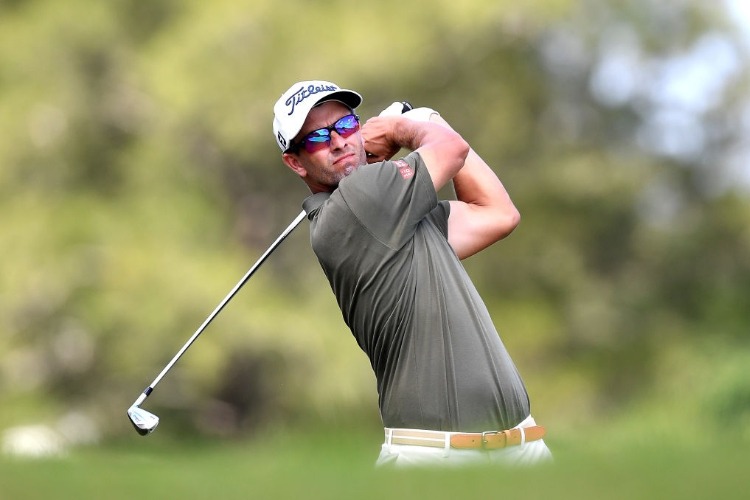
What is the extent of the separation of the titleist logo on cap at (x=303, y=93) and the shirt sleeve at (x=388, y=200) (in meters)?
0.38

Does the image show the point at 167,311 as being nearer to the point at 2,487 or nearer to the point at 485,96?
the point at 485,96

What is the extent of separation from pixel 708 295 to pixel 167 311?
300 inches

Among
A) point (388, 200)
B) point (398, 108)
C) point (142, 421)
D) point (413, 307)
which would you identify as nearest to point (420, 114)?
point (398, 108)

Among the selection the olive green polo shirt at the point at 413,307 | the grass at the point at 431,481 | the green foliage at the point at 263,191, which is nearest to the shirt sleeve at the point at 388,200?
the olive green polo shirt at the point at 413,307

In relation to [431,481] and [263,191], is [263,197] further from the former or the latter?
[431,481]

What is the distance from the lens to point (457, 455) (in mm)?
3871

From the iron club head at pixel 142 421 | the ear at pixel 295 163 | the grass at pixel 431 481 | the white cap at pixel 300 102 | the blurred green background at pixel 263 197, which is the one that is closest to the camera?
the grass at pixel 431 481

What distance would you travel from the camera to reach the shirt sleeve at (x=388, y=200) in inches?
156

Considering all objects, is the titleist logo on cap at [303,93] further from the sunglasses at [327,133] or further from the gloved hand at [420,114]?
the gloved hand at [420,114]

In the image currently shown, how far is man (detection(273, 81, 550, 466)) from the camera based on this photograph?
3895 millimetres

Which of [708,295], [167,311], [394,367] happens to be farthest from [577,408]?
[394,367]

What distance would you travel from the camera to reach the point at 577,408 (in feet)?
54.3

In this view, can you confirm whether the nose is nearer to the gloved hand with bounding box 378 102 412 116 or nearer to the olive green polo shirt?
the olive green polo shirt

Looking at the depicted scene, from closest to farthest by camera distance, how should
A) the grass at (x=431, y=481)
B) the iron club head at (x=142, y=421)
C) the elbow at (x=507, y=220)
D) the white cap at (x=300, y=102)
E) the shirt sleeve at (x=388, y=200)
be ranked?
the grass at (x=431, y=481) < the shirt sleeve at (x=388, y=200) < the white cap at (x=300, y=102) < the elbow at (x=507, y=220) < the iron club head at (x=142, y=421)
